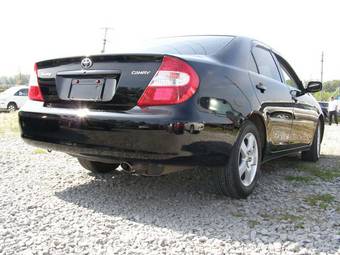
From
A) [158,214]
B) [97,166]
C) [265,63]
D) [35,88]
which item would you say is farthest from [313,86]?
[35,88]

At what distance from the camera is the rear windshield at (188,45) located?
11.3ft

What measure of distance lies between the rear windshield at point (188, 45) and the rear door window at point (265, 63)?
17.8 inches

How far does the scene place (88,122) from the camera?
2.98 metres

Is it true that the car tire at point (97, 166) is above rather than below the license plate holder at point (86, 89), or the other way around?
below

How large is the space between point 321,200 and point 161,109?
1791 millimetres

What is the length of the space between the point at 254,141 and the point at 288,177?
109 cm

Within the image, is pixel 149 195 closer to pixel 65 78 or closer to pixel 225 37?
pixel 65 78

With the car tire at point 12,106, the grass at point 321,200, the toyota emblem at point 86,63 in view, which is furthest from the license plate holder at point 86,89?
the car tire at point 12,106

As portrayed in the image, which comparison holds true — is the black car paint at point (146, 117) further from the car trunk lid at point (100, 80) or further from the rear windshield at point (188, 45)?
the rear windshield at point (188, 45)

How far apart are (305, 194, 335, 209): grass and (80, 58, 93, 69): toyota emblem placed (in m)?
2.20

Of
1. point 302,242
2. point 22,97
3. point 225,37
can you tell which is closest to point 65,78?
point 225,37

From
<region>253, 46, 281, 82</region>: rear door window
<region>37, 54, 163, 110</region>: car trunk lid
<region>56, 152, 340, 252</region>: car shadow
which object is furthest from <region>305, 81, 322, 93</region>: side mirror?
<region>37, 54, 163, 110</region>: car trunk lid

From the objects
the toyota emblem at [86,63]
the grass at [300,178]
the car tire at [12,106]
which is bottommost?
the car tire at [12,106]

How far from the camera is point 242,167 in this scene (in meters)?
3.55
